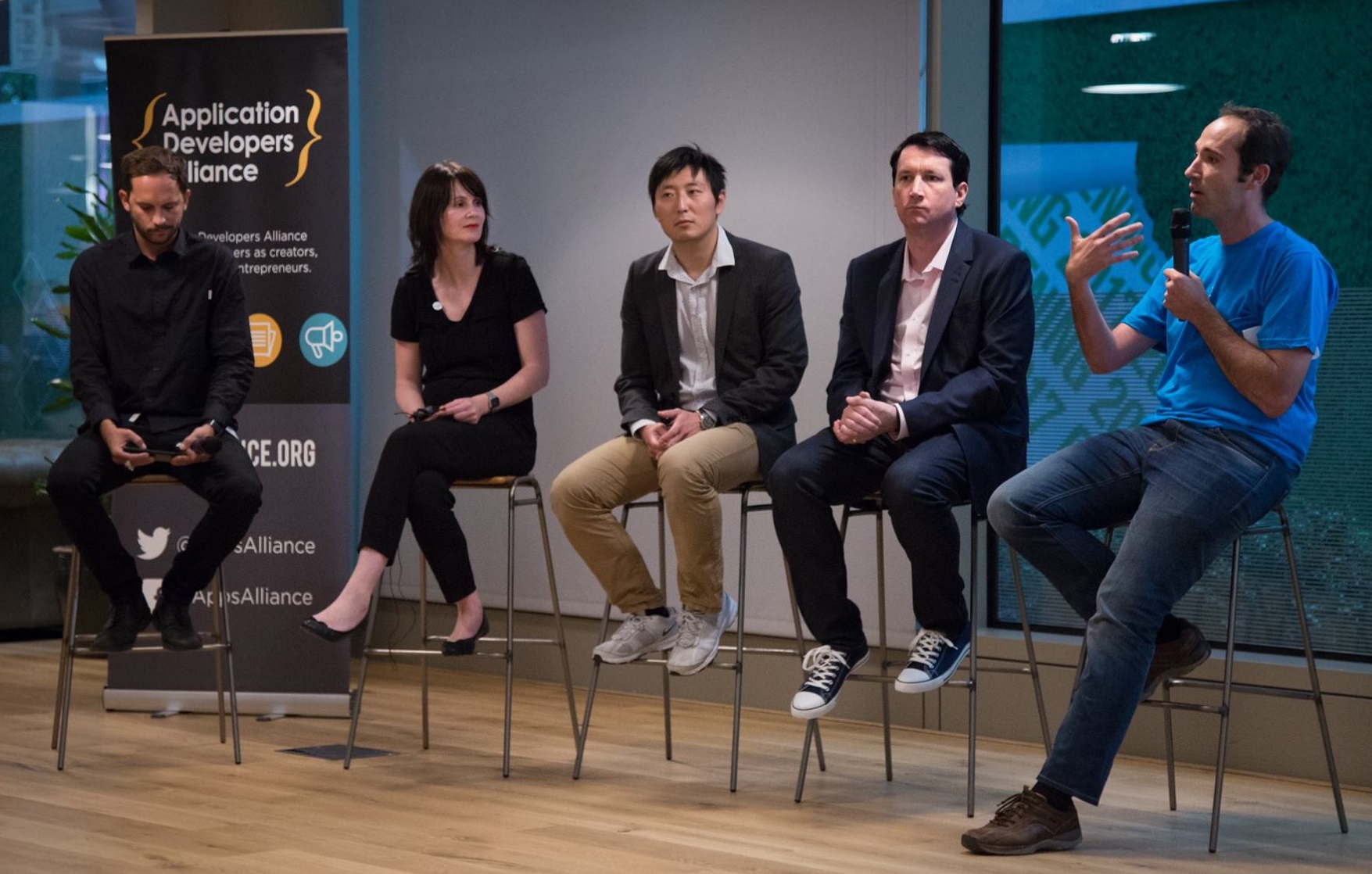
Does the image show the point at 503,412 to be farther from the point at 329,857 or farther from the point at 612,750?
the point at 329,857

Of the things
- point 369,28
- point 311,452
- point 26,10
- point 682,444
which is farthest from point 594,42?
point 26,10

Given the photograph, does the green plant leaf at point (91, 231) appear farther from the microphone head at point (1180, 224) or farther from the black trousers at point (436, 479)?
the microphone head at point (1180, 224)

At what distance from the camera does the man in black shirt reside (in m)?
4.52

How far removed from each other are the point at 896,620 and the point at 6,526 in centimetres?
402

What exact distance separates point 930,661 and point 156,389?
229cm

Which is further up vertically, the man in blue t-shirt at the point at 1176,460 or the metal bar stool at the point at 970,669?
the man in blue t-shirt at the point at 1176,460

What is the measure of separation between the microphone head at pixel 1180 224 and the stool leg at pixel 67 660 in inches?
113

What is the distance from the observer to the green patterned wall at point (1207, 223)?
448cm

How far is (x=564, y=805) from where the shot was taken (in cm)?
396

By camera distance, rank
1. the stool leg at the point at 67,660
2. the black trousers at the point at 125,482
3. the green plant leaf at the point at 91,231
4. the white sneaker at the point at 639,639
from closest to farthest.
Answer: the white sneaker at the point at 639,639 → the stool leg at the point at 67,660 → the black trousers at the point at 125,482 → the green plant leaf at the point at 91,231

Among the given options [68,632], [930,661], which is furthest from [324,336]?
[930,661]

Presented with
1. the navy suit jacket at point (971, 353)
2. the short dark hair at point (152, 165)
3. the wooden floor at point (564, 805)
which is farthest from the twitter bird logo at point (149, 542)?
the navy suit jacket at point (971, 353)

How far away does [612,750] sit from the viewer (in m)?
4.75

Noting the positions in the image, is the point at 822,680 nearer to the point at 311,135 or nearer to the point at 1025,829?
the point at 1025,829
